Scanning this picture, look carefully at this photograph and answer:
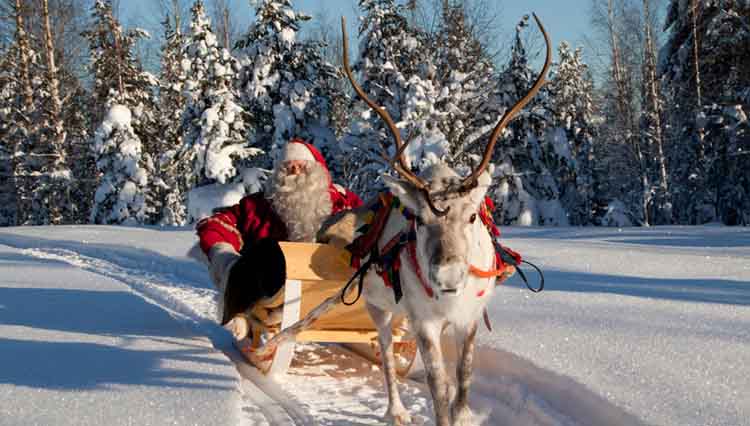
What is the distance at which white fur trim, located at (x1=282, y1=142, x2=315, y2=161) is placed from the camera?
6.20 m

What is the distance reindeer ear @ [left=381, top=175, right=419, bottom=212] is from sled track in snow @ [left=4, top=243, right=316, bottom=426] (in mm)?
1576

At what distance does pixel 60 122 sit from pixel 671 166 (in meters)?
26.0

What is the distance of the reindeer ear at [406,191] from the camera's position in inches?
139

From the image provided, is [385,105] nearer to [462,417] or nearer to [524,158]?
[524,158]

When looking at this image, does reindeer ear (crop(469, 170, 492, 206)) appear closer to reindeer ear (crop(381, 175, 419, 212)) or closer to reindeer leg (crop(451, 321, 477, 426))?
reindeer ear (crop(381, 175, 419, 212))

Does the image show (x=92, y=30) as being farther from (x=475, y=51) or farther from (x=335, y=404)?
(x=335, y=404)

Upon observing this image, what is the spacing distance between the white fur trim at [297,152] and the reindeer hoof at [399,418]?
2.73 metres

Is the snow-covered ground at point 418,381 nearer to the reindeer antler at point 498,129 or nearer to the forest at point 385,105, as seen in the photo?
the reindeer antler at point 498,129

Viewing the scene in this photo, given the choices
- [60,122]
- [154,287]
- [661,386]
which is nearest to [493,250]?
[661,386]

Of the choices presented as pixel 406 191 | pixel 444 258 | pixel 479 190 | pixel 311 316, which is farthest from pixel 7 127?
Answer: pixel 444 258

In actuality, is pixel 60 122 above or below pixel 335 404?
above

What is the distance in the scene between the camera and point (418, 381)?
5.21m

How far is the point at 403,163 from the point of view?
3746 millimetres

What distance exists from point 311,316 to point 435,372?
1.12m
